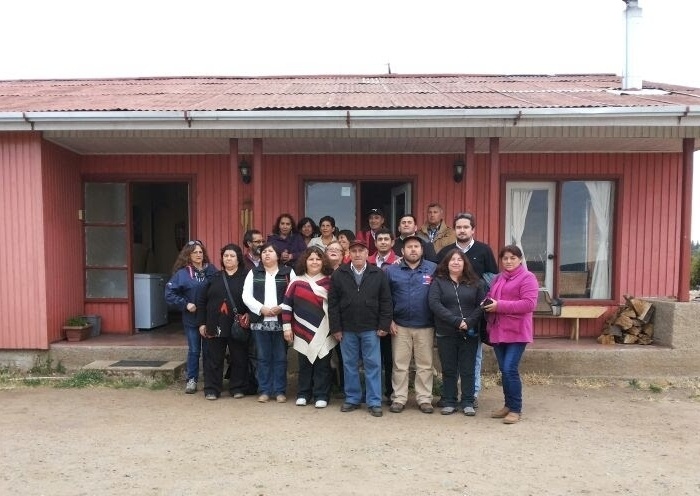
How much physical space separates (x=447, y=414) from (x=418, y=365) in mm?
461

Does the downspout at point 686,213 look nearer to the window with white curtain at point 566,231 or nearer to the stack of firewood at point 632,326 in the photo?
the stack of firewood at point 632,326

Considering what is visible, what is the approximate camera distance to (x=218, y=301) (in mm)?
4613

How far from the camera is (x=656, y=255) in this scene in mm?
6531

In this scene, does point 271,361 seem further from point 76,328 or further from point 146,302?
point 146,302

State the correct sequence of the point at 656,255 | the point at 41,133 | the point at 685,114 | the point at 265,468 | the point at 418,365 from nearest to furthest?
the point at 265,468, the point at 418,365, the point at 685,114, the point at 41,133, the point at 656,255

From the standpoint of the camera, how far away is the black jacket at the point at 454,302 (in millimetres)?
4098

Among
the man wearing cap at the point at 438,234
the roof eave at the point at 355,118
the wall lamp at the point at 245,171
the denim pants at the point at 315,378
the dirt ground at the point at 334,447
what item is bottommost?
the dirt ground at the point at 334,447

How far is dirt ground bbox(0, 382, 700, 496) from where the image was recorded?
3080mm

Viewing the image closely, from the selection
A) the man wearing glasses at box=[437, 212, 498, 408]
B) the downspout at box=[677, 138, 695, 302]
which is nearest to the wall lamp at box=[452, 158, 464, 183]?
the man wearing glasses at box=[437, 212, 498, 408]

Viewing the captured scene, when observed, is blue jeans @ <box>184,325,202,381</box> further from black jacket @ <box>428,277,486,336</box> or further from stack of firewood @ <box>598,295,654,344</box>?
stack of firewood @ <box>598,295,654,344</box>

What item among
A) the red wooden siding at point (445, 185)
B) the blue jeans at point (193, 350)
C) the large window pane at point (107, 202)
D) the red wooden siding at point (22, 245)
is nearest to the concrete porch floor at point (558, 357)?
the red wooden siding at point (22, 245)

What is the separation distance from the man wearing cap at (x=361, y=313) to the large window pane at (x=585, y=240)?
11.5 ft

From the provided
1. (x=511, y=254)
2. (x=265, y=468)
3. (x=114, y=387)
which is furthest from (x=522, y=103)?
(x=114, y=387)

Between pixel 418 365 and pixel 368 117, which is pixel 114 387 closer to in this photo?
pixel 418 365
